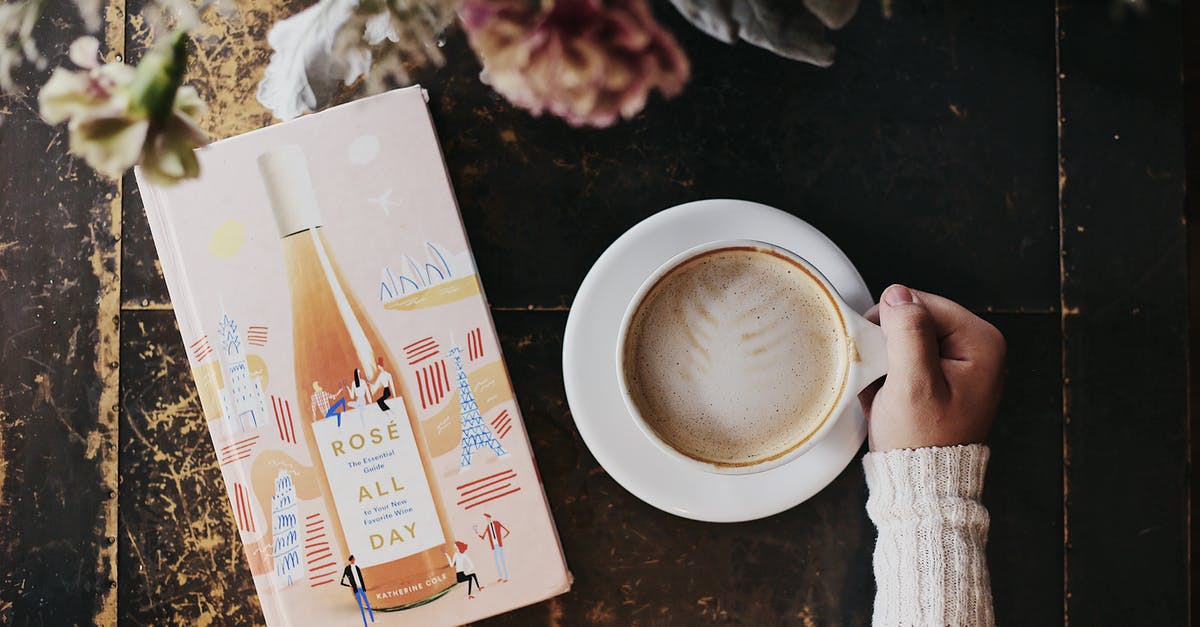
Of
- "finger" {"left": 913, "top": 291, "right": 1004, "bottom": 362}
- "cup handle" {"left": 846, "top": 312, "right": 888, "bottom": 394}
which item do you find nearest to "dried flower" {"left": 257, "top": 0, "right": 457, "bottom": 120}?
"cup handle" {"left": 846, "top": 312, "right": 888, "bottom": 394}

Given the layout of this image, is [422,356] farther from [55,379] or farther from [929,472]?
[929,472]

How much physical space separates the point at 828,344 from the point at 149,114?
576 millimetres

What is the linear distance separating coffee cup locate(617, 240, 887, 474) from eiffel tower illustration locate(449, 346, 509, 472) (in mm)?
168

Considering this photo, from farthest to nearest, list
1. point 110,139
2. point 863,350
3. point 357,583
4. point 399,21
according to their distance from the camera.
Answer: point 357,583, point 863,350, point 399,21, point 110,139

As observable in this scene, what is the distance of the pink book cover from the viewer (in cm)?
81

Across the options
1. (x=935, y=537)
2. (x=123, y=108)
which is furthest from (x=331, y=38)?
(x=935, y=537)

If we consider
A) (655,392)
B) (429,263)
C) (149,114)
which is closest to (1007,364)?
(655,392)

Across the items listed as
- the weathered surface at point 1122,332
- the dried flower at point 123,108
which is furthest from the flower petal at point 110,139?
the weathered surface at point 1122,332

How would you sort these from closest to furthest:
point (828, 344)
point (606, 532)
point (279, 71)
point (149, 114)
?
point (149, 114) < point (279, 71) < point (828, 344) < point (606, 532)

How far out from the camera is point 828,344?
73 cm

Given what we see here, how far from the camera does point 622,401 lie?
766 mm

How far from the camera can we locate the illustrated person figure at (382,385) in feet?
2.65

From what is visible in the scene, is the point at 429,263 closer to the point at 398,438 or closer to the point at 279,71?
the point at 398,438

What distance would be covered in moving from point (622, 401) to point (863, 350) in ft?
0.72
